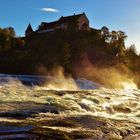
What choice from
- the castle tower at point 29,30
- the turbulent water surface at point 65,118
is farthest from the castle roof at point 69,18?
the turbulent water surface at point 65,118

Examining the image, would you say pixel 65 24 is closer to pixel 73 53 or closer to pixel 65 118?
pixel 73 53

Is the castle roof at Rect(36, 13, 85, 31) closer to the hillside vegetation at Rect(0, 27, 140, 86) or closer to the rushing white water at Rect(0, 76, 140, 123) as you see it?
the hillside vegetation at Rect(0, 27, 140, 86)

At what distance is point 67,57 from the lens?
88.5 metres

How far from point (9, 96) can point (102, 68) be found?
54.1 metres

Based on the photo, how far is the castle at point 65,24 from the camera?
110m

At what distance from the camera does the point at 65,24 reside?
4557 inches

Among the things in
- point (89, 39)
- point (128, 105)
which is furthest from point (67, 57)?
point (128, 105)

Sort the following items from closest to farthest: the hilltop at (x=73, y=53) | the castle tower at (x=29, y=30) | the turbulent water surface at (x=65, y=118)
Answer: the turbulent water surface at (x=65, y=118)
the hilltop at (x=73, y=53)
the castle tower at (x=29, y=30)

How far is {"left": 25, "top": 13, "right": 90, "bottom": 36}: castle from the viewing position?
11034cm

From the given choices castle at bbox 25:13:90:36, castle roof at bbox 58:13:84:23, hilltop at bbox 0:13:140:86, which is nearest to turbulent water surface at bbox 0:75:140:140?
hilltop at bbox 0:13:140:86

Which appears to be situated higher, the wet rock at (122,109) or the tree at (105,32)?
the tree at (105,32)

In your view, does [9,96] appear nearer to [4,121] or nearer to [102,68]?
[4,121]

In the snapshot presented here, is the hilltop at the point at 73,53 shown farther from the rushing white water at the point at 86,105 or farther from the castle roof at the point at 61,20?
the rushing white water at the point at 86,105

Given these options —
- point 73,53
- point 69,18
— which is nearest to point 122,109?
point 73,53
